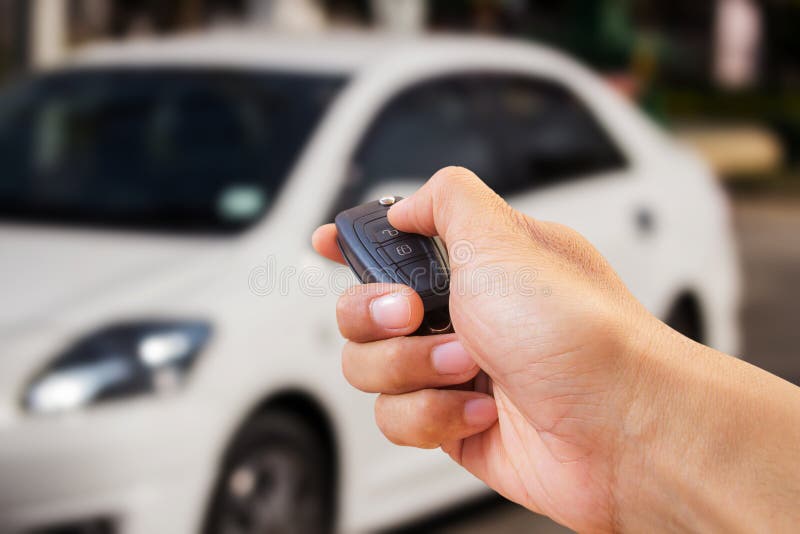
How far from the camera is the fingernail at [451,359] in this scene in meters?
1.52

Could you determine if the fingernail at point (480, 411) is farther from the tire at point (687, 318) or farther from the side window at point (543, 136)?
the tire at point (687, 318)

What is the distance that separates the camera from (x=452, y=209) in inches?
59.3

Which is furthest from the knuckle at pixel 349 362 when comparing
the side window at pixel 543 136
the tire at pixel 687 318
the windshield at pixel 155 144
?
the tire at pixel 687 318

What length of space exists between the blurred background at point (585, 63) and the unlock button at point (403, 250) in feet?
1.92

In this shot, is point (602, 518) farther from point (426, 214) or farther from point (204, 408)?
point (204, 408)

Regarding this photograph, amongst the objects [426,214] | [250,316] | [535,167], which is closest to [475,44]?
[535,167]

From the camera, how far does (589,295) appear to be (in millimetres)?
1439

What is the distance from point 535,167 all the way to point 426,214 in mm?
2341

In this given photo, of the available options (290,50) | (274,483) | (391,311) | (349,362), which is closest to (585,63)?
(290,50)

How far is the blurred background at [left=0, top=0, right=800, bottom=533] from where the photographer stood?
242 inches

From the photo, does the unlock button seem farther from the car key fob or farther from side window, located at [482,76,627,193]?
side window, located at [482,76,627,193]

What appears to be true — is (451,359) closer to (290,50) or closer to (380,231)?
(380,231)

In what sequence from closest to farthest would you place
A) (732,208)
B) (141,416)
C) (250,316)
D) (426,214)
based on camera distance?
(426,214)
(141,416)
(250,316)
(732,208)

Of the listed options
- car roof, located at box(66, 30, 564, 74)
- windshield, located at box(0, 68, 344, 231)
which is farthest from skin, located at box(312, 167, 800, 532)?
car roof, located at box(66, 30, 564, 74)
